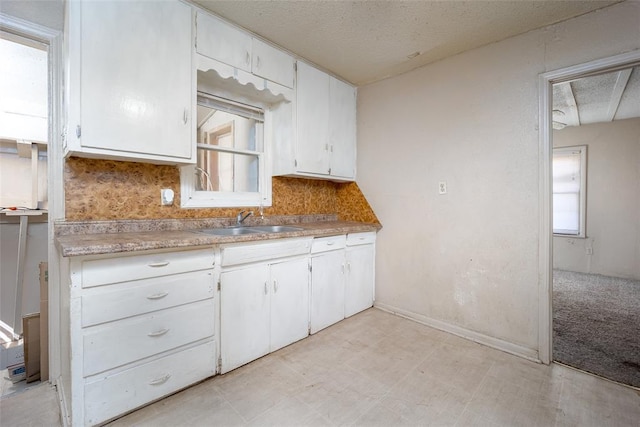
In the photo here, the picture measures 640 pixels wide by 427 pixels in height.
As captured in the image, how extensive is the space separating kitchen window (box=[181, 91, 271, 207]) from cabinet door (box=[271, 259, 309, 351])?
2.53 ft

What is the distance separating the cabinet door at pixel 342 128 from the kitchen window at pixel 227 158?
71 cm

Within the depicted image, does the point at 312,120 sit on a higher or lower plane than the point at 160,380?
higher

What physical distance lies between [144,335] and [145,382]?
25cm

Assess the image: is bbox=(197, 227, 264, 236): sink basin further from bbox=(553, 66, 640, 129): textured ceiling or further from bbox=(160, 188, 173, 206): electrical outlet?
bbox=(553, 66, 640, 129): textured ceiling

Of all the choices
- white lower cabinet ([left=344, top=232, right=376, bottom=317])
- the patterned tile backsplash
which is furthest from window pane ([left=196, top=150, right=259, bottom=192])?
white lower cabinet ([left=344, top=232, right=376, bottom=317])

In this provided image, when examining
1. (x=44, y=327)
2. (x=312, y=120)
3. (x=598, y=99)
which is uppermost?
(x=598, y=99)

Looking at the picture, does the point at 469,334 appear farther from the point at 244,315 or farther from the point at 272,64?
the point at 272,64

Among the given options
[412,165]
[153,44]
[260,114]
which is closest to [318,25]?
[260,114]

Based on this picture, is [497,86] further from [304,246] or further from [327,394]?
[327,394]

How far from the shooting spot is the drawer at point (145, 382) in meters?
1.31

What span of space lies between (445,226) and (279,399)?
1.88 metres

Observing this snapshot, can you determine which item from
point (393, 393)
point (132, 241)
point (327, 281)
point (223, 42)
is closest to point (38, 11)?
point (223, 42)

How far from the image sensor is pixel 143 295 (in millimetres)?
1427

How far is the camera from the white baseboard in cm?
204
